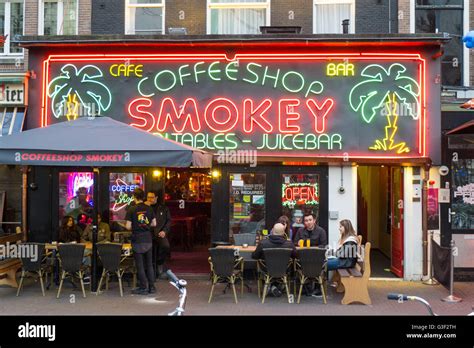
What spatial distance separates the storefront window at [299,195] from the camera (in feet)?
39.4

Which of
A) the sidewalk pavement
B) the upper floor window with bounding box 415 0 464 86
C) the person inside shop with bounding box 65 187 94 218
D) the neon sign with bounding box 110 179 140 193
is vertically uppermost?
the upper floor window with bounding box 415 0 464 86

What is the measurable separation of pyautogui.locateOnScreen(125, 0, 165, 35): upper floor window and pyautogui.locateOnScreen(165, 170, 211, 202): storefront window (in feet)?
12.8

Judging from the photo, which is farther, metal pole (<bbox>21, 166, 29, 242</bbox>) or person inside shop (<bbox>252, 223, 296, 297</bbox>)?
metal pole (<bbox>21, 166, 29, 242</bbox>)

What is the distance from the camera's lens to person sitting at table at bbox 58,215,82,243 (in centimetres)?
1164

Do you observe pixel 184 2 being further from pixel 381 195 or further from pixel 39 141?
pixel 381 195

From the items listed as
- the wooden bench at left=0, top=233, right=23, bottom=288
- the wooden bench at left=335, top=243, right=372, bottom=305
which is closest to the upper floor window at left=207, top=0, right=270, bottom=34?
the wooden bench at left=335, top=243, right=372, bottom=305

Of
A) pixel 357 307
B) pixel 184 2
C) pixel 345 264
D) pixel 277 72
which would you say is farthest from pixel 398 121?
pixel 184 2

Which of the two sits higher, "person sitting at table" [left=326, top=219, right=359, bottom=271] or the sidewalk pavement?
"person sitting at table" [left=326, top=219, right=359, bottom=271]

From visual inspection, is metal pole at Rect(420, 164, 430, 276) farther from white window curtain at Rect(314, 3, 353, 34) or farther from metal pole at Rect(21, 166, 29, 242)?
metal pole at Rect(21, 166, 29, 242)

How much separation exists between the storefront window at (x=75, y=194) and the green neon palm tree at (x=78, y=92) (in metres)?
1.42

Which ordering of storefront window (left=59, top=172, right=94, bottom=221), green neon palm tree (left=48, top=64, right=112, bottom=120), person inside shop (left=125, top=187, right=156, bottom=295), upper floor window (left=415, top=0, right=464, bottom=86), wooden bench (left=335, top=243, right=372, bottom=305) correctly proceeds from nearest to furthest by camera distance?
wooden bench (left=335, top=243, right=372, bottom=305) → person inside shop (left=125, top=187, right=156, bottom=295) → green neon palm tree (left=48, top=64, right=112, bottom=120) → storefront window (left=59, top=172, right=94, bottom=221) → upper floor window (left=415, top=0, right=464, bottom=86)

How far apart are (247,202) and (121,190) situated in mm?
2960

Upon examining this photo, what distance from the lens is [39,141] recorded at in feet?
31.8

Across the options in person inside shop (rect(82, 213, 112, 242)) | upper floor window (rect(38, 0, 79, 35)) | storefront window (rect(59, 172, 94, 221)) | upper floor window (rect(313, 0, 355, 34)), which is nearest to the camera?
person inside shop (rect(82, 213, 112, 242))
